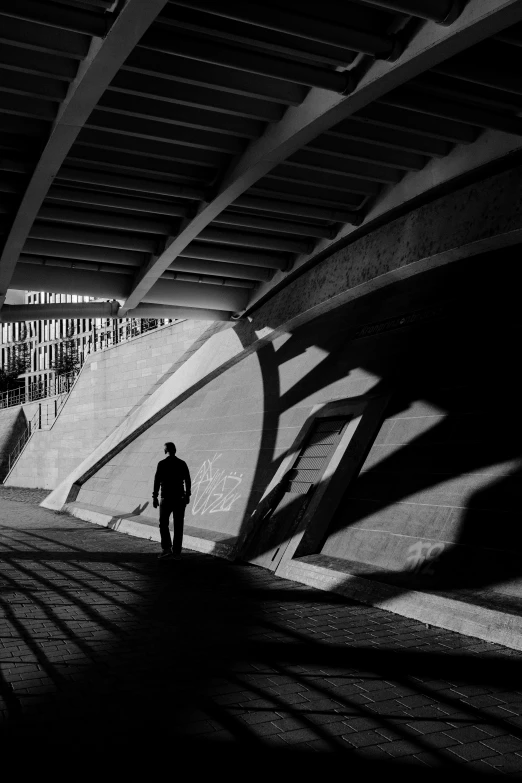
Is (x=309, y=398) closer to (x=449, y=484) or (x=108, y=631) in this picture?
(x=449, y=484)

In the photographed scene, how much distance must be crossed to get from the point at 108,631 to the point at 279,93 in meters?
7.01

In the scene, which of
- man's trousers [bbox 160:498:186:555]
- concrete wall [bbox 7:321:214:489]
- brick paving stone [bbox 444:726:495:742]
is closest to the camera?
brick paving stone [bbox 444:726:495:742]

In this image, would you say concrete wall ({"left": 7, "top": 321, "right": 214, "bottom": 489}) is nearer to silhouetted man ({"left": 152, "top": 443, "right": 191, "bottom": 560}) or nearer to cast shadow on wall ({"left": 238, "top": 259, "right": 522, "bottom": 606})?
cast shadow on wall ({"left": 238, "top": 259, "right": 522, "bottom": 606})

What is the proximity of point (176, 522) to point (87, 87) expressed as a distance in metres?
5.85

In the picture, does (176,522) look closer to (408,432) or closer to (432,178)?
(408,432)

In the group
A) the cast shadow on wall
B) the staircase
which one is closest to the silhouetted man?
the cast shadow on wall

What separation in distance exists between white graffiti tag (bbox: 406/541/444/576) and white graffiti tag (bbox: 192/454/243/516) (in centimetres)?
526

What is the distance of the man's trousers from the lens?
35.7ft

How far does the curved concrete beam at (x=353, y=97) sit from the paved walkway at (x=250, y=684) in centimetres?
565

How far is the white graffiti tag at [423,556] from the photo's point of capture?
24.5 feet

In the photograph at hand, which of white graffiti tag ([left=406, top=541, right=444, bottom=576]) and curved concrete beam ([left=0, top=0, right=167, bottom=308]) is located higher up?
curved concrete beam ([left=0, top=0, right=167, bottom=308])

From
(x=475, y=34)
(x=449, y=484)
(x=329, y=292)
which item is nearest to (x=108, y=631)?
(x=449, y=484)

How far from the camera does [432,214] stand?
42.4 ft

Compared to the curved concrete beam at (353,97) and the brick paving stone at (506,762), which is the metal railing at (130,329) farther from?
the brick paving stone at (506,762)
